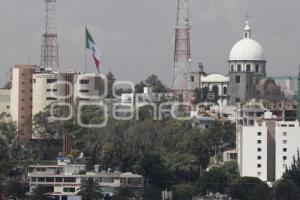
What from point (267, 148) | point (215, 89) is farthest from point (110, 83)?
point (267, 148)

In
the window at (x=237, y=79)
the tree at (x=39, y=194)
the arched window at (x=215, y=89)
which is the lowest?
the tree at (x=39, y=194)

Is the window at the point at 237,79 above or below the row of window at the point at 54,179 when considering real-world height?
above

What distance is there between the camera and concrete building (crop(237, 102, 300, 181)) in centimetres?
6209

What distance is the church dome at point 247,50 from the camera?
86.9m

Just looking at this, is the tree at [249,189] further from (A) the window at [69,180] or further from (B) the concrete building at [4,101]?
(B) the concrete building at [4,101]

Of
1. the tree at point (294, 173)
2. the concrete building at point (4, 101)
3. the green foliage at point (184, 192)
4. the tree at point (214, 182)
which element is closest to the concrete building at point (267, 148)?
the tree at point (294, 173)

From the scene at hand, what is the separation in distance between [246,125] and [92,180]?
10592 millimetres

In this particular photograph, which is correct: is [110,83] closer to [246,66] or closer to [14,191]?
[246,66]

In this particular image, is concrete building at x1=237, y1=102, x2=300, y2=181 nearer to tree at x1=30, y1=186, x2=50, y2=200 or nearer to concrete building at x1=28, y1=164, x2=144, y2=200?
concrete building at x1=28, y1=164, x2=144, y2=200

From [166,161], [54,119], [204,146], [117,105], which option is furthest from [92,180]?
[117,105]

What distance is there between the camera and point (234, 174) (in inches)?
2411

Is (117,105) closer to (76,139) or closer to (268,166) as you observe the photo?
(76,139)

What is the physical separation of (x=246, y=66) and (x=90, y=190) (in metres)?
33.6

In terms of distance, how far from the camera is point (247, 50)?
86812mm
